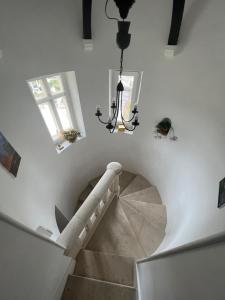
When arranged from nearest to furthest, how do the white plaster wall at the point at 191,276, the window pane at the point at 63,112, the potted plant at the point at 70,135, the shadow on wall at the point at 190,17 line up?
the white plaster wall at the point at 191,276 < the shadow on wall at the point at 190,17 < the window pane at the point at 63,112 < the potted plant at the point at 70,135

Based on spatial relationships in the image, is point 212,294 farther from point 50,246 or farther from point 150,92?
point 150,92

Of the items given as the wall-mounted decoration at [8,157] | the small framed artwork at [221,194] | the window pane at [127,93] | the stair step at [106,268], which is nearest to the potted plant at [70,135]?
the window pane at [127,93]

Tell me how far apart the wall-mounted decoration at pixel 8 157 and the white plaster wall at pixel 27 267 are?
107 centimetres

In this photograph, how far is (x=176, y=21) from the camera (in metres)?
2.21

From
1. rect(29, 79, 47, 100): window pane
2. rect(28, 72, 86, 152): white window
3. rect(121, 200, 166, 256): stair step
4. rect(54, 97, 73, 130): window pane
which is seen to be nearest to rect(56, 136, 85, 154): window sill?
rect(28, 72, 86, 152): white window

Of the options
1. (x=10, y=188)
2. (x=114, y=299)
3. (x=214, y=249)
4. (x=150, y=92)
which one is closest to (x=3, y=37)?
(x=10, y=188)

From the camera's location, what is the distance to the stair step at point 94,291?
173 cm

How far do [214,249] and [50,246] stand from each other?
1292 mm

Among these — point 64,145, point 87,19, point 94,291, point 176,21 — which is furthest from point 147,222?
point 87,19

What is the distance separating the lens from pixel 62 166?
3.53 meters

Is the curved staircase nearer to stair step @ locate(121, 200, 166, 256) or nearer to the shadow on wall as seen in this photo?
stair step @ locate(121, 200, 166, 256)

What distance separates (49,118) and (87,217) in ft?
7.03

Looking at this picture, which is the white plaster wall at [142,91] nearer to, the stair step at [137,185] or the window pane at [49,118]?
the window pane at [49,118]

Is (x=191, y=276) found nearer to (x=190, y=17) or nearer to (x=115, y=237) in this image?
(x=115, y=237)
